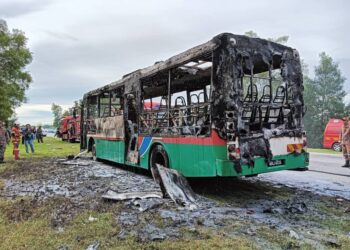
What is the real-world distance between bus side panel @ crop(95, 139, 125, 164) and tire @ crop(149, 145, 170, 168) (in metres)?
2.03

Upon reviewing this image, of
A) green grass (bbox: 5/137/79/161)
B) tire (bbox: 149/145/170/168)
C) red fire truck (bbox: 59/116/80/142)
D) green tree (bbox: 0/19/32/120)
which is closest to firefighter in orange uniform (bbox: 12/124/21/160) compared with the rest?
green grass (bbox: 5/137/79/161)

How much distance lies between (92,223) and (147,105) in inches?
194

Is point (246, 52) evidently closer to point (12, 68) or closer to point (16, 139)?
point (16, 139)

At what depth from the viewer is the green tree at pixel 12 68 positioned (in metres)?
37.4

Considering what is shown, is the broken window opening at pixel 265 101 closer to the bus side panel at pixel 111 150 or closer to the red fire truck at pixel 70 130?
the bus side panel at pixel 111 150

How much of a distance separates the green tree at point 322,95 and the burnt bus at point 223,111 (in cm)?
4686

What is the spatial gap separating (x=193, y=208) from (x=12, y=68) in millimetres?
39101

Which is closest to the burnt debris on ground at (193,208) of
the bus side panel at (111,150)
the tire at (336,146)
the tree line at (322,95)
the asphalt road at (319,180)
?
the asphalt road at (319,180)

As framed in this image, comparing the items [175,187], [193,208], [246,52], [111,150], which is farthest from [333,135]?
[193,208]

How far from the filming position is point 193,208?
573 cm

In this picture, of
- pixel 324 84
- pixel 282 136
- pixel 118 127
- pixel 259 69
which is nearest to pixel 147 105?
pixel 118 127

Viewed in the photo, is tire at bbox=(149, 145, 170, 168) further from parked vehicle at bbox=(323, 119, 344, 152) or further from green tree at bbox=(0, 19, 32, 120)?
green tree at bbox=(0, 19, 32, 120)

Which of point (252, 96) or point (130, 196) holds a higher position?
point (252, 96)

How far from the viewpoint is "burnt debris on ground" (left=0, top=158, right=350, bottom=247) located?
4.68 meters
